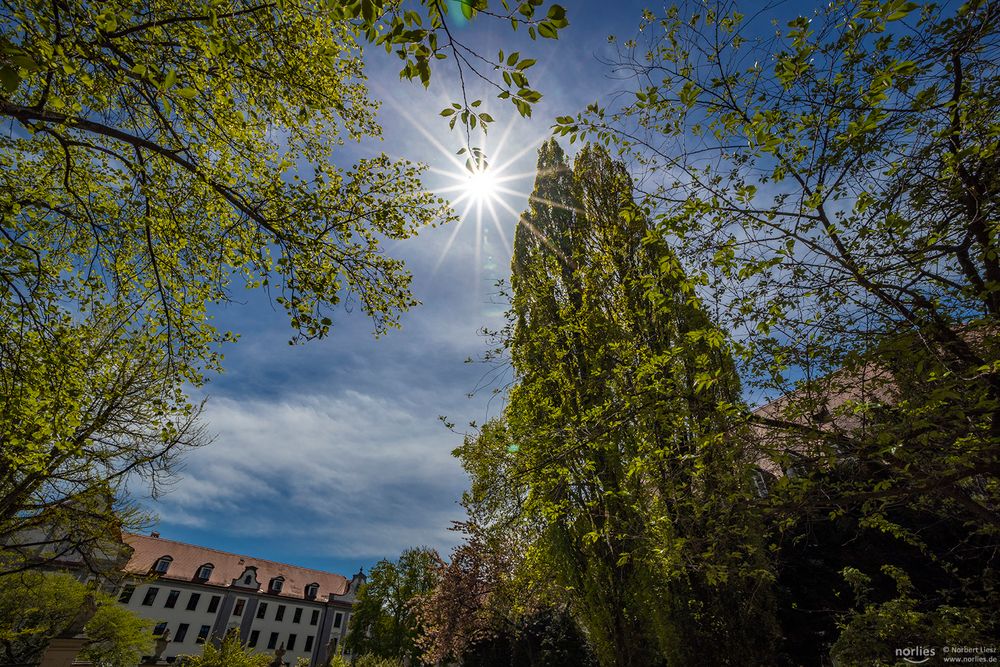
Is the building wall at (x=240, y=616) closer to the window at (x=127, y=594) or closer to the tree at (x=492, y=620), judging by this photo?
the window at (x=127, y=594)

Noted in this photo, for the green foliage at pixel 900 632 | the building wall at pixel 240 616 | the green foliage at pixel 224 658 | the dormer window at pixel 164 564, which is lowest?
the green foliage at pixel 224 658

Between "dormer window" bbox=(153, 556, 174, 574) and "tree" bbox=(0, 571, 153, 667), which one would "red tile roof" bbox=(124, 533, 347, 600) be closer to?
"dormer window" bbox=(153, 556, 174, 574)

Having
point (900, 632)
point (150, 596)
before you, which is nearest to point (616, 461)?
point (900, 632)

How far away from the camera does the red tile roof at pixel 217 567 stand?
36125mm

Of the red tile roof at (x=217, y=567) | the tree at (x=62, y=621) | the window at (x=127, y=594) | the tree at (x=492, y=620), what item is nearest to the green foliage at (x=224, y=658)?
the tree at (x=62, y=621)

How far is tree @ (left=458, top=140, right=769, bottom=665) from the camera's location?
6496 mm

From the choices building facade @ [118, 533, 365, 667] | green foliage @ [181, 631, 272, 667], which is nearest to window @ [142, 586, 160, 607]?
building facade @ [118, 533, 365, 667]

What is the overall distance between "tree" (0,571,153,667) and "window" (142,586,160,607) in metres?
15.2

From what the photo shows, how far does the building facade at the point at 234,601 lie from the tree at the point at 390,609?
29.3ft

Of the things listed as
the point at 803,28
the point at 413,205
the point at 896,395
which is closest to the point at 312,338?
the point at 413,205

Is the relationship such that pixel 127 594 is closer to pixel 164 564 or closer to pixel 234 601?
pixel 164 564

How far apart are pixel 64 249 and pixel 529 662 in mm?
20489

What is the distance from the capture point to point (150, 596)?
34188 millimetres

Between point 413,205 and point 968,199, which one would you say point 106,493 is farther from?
point 968,199
